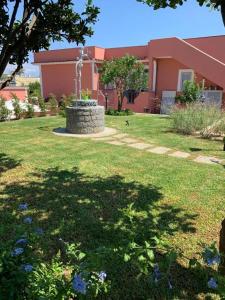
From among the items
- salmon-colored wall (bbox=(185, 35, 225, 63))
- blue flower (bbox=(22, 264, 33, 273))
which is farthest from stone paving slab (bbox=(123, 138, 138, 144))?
salmon-colored wall (bbox=(185, 35, 225, 63))

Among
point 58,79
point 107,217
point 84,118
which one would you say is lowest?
point 107,217

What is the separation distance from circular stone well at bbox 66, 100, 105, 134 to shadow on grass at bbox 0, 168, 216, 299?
183 inches

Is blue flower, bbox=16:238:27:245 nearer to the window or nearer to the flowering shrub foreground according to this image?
the flowering shrub foreground

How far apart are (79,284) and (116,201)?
2677 mm

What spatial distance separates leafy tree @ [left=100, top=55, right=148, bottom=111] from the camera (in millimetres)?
16781

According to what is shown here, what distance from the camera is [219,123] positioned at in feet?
33.7

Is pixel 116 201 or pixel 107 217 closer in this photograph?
pixel 107 217

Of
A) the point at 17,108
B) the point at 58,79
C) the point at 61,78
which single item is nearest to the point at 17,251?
the point at 17,108

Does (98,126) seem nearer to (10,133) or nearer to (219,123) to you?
(10,133)

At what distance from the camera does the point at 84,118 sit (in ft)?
33.8

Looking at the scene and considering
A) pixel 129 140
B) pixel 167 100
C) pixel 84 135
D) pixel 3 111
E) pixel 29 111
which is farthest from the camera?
pixel 167 100

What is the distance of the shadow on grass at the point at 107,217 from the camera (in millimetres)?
→ 2816

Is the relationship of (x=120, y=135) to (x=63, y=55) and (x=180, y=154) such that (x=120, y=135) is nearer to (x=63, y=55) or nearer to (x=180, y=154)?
(x=180, y=154)

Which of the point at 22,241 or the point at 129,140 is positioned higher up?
the point at 22,241
